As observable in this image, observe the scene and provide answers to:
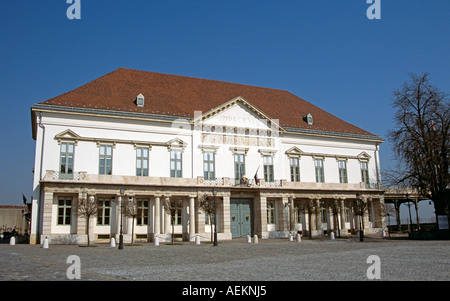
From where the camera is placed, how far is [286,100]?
161 feet

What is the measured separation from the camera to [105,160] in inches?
1388

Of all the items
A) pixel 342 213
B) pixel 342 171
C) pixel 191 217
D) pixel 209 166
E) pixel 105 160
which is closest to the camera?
pixel 105 160

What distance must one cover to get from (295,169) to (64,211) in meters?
22.4

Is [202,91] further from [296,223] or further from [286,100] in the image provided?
[296,223]

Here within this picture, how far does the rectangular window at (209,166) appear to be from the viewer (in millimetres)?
38875

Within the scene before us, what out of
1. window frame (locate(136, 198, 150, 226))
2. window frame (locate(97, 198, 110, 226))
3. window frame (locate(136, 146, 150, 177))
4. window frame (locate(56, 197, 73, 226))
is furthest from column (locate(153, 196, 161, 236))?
window frame (locate(56, 197, 73, 226))

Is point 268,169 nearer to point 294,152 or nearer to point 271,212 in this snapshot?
point 294,152

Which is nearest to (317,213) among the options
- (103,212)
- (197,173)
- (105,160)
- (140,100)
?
(197,173)

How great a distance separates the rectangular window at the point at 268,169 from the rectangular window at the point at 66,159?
18.0 m

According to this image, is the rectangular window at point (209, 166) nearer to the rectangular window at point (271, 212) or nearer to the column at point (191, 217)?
the column at point (191, 217)

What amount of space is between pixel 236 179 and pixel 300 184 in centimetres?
703

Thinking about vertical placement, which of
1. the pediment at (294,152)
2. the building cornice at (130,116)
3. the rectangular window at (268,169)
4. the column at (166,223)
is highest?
the building cornice at (130,116)

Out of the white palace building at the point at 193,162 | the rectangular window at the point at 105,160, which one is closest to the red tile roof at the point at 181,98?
the white palace building at the point at 193,162
